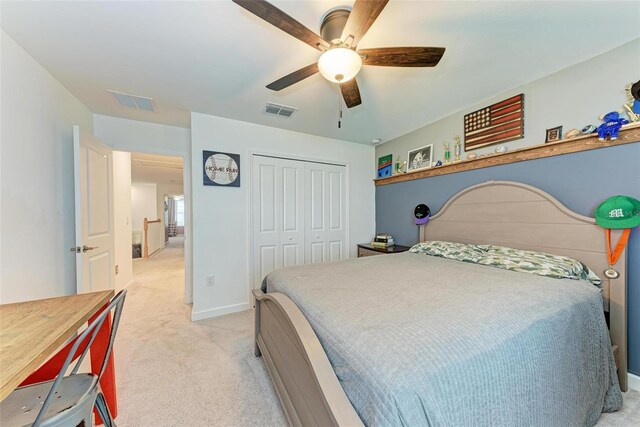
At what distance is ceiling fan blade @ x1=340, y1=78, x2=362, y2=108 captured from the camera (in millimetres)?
1659

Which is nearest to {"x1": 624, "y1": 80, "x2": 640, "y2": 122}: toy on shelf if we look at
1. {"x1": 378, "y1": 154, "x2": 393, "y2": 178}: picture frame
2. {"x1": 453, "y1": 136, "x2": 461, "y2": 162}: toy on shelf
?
{"x1": 453, "y1": 136, "x2": 461, "y2": 162}: toy on shelf

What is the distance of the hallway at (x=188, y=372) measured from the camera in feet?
4.70

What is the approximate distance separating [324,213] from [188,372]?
2470 mm

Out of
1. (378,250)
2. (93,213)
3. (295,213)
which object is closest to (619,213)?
(378,250)

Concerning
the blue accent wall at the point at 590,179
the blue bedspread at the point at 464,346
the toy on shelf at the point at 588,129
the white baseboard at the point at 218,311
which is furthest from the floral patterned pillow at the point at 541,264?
the white baseboard at the point at 218,311

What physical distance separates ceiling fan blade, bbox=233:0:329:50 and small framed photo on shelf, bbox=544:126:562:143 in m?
2.04

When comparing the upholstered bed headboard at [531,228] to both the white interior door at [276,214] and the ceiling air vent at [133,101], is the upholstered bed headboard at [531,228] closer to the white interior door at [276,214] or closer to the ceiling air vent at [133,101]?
the white interior door at [276,214]

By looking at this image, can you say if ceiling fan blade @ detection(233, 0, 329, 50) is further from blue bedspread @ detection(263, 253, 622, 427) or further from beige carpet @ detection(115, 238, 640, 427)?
beige carpet @ detection(115, 238, 640, 427)

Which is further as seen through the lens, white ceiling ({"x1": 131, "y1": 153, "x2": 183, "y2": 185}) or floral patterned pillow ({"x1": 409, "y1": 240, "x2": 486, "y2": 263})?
white ceiling ({"x1": 131, "y1": 153, "x2": 183, "y2": 185})

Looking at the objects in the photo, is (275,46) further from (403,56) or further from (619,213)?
(619,213)

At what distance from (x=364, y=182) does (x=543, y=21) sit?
267cm

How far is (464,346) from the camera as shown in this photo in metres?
0.84

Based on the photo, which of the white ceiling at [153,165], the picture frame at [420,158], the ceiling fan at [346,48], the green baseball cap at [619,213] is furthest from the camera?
the white ceiling at [153,165]

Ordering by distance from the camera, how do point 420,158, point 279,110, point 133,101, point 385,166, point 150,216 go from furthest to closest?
1. point 150,216
2. point 385,166
3. point 420,158
4. point 279,110
5. point 133,101
